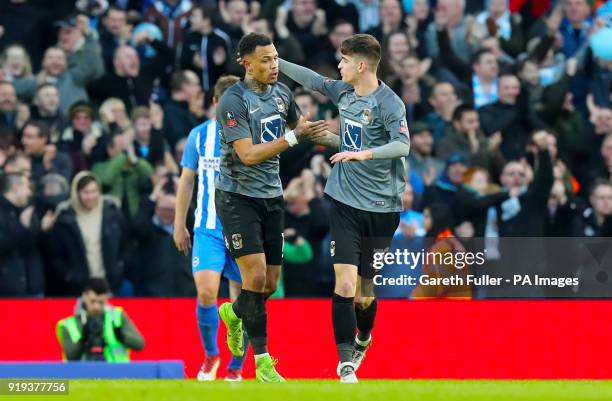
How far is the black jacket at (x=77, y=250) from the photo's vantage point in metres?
16.7

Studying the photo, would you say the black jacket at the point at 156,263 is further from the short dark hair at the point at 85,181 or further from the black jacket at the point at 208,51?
the black jacket at the point at 208,51

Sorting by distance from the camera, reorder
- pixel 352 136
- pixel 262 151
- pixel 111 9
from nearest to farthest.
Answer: pixel 262 151 → pixel 352 136 → pixel 111 9

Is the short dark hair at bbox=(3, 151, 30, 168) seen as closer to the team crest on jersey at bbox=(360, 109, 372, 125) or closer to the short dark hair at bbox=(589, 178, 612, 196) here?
the short dark hair at bbox=(589, 178, 612, 196)

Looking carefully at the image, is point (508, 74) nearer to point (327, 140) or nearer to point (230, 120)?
point (327, 140)

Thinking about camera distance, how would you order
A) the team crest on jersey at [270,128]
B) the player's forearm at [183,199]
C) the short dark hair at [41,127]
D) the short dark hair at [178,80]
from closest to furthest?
the team crest on jersey at [270,128] < the player's forearm at [183,199] < the short dark hair at [41,127] < the short dark hair at [178,80]

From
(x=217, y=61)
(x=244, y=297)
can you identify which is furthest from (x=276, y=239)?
(x=217, y=61)

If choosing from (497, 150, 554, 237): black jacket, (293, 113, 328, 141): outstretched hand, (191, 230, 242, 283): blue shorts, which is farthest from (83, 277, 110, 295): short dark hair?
(293, 113, 328, 141): outstretched hand

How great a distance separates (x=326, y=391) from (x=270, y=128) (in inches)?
96.4

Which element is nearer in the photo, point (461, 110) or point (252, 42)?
point (252, 42)

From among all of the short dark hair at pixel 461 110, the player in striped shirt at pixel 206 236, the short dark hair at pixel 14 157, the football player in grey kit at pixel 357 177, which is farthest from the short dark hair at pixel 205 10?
the football player in grey kit at pixel 357 177

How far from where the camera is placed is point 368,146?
37.6 feet

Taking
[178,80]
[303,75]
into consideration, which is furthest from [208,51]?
[303,75]

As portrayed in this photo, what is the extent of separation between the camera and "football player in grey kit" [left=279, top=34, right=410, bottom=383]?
37.4 feet

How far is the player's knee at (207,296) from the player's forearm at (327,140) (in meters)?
2.30
